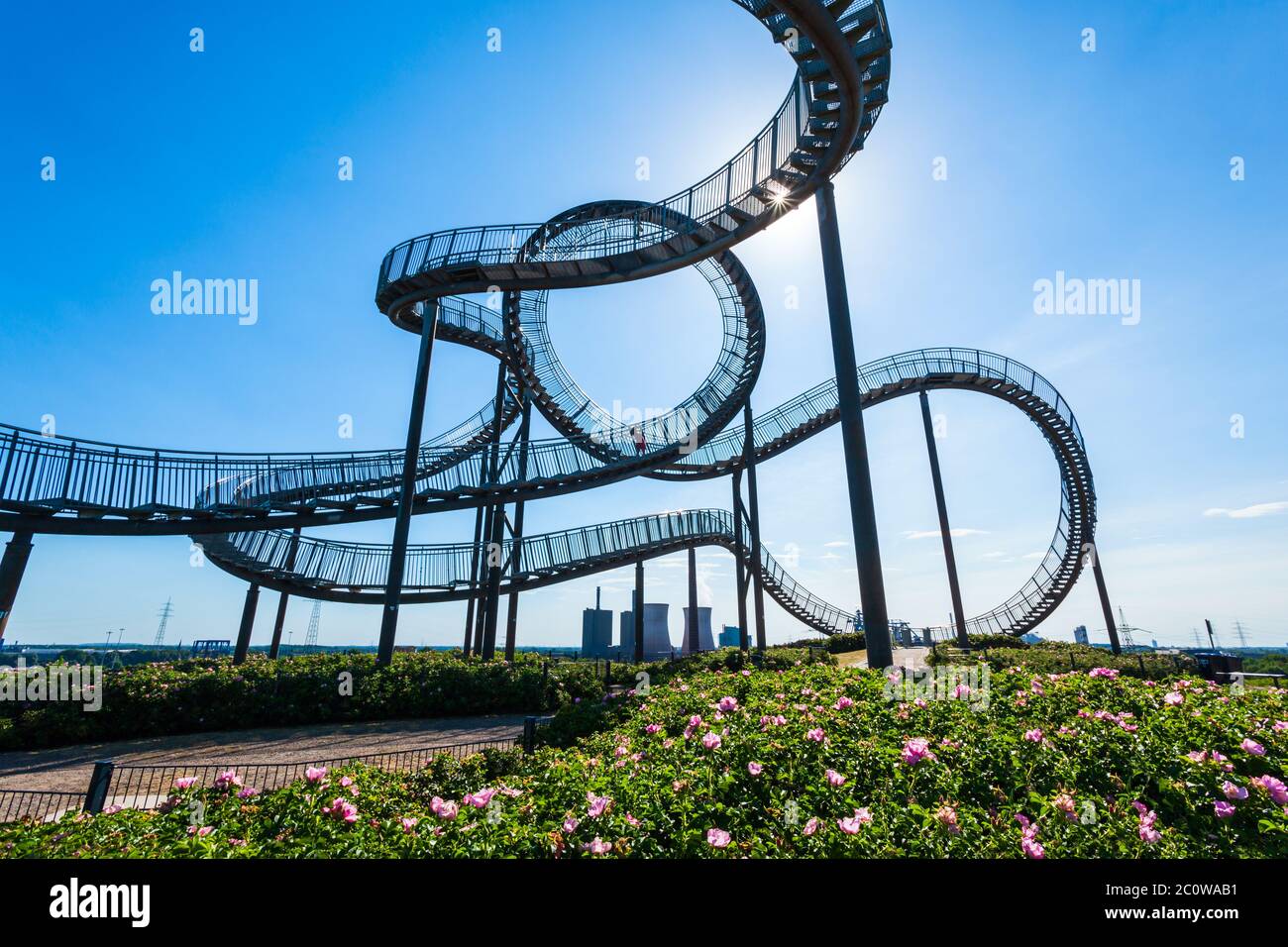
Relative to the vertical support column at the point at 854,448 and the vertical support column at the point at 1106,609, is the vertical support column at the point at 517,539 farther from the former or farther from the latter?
the vertical support column at the point at 1106,609

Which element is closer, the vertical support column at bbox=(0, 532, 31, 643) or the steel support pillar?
the vertical support column at bbox=(0, 532, 31, 643)

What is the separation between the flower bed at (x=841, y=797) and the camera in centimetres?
321

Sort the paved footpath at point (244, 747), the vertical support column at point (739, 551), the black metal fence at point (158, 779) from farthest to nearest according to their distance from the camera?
the vertical support column at point (739, 551) < the paved footpath at point (244, 747) < the black metal fence at point (158, 779)

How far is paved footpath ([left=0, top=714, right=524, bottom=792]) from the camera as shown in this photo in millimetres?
8289

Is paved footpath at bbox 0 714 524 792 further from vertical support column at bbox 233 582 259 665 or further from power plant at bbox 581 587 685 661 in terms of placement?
power plant at bbox 581 587 685 661

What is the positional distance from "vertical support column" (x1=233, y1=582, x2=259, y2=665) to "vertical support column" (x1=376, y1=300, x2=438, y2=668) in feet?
21.9

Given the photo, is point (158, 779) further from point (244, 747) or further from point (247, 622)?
point (247, 622)

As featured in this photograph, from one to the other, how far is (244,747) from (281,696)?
222 centimetres

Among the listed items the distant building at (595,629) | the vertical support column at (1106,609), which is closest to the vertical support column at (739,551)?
the vertical support column at (1106,609)

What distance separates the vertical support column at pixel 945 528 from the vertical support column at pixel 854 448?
44.5 feet

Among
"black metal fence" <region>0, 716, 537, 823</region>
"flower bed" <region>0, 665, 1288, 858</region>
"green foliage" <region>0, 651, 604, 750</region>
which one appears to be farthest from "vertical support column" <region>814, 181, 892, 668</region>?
"green foliage" <region>0, 651, 604, 750</region>

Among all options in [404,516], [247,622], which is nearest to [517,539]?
[404,516]
